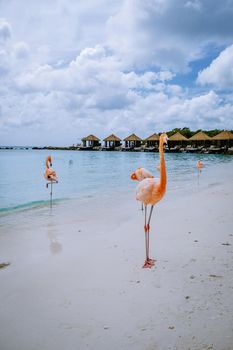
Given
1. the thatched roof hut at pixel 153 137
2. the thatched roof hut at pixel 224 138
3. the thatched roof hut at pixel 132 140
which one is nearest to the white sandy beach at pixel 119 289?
the thatched roof hut at pixel 224 138

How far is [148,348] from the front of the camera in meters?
2.67

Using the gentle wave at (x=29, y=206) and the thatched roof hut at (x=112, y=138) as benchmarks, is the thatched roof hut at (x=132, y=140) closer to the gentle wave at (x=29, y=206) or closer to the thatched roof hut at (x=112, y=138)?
the thatched roof hut at (x=112, y=138)

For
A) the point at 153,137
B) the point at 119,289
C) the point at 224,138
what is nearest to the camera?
the point at 119,289

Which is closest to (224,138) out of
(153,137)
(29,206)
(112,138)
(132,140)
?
(153,137)

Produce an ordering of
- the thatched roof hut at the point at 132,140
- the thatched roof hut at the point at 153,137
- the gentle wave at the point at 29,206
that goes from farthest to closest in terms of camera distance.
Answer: the thatched roof hut at the point at 132,140, the thatched roof hut at the point at 153,137, the gentle wave at the point at 29,206

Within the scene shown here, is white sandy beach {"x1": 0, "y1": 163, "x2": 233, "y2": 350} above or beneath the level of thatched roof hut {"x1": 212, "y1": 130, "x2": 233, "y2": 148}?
beneath

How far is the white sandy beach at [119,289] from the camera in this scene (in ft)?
9.34

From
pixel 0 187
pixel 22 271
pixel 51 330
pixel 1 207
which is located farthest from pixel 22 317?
pixel 0 187

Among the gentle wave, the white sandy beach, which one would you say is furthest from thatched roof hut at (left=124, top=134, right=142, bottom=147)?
the white sandy beach

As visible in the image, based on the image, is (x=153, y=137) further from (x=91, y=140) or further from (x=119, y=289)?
(x=119, y=289)

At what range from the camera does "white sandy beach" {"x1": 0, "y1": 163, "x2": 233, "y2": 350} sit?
9.34 feet

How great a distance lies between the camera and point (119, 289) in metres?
3.73

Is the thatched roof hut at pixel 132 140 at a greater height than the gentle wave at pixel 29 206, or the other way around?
the thatched roof hut at pixel 132 140

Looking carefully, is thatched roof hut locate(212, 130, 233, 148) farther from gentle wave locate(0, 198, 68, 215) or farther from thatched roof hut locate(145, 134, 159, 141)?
gentle wave locate(0, 198, 68, 215)
